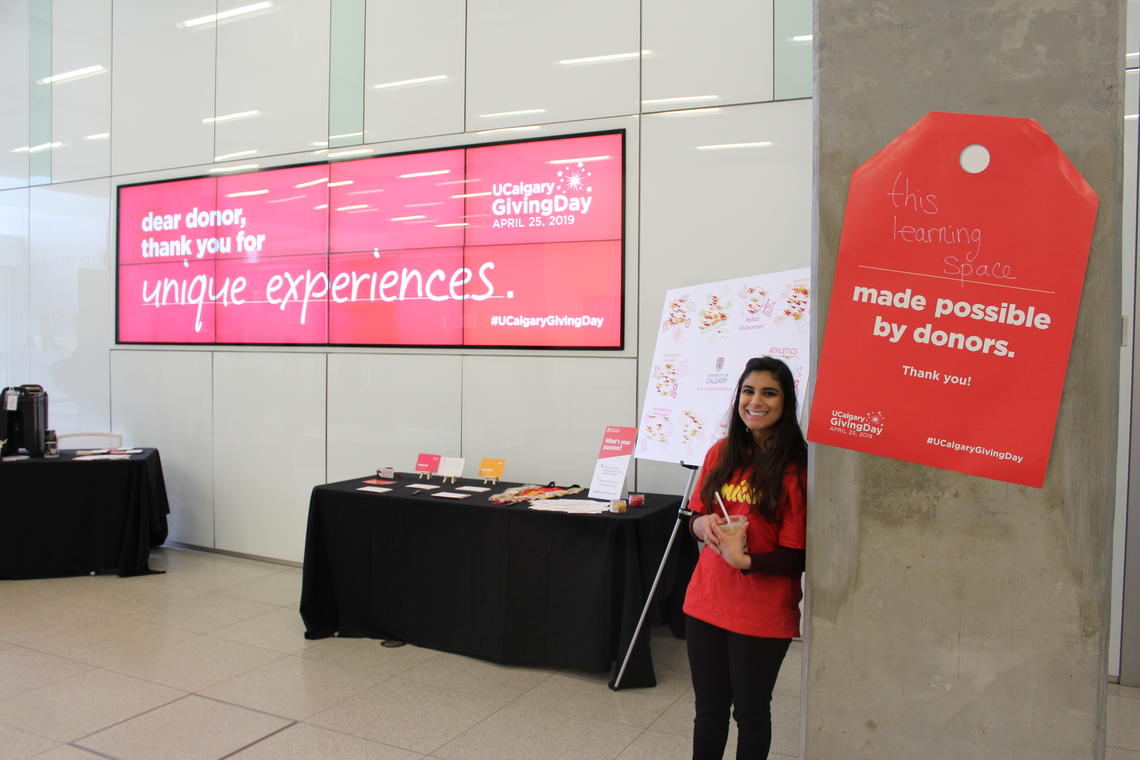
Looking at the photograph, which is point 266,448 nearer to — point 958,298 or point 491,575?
point 491,575

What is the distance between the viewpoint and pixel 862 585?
1.61 m

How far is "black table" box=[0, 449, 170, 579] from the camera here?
5.36 meters

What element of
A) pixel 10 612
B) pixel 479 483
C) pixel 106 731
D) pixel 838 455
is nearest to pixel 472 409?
pixel 479 483

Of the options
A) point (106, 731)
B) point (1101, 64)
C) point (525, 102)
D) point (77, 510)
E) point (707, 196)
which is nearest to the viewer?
point (1101, 64)

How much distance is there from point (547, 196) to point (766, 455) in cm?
300

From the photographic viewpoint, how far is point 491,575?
398 centimetres

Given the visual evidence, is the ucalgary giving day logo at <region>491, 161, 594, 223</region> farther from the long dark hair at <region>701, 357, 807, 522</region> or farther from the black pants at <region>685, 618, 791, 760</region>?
the black pants at <region>685, 618, 791, 760</region>

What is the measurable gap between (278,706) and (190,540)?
130 inches

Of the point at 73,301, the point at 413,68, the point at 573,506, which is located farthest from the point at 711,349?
the point at 73,301

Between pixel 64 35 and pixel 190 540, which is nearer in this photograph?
pixel 190 540

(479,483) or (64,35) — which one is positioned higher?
(64,35)

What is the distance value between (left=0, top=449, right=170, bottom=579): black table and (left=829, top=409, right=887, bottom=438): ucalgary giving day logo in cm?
516

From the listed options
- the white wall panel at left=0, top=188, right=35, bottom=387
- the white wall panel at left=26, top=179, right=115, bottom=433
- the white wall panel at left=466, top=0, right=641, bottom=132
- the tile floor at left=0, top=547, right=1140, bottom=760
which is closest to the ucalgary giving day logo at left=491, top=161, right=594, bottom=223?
the white wall panel at left=466, top=0, right=641, bottom=132

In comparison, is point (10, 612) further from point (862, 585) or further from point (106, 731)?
point (862, 585)
